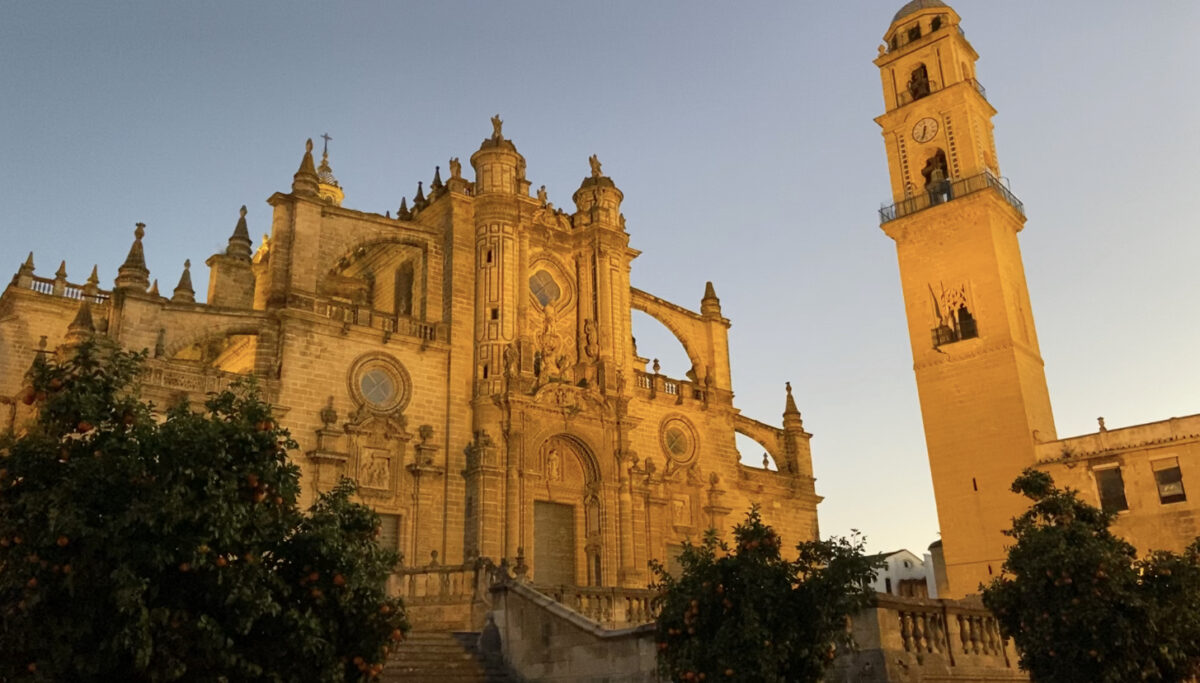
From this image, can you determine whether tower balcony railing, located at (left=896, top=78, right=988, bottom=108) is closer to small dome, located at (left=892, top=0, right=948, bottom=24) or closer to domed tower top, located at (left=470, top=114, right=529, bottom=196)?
small dome, located at (left=892, top=0, right=948, bottom=24)

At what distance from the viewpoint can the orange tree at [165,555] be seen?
7.56m

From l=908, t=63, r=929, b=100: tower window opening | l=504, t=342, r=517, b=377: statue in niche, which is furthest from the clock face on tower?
l=504, t=342, r=517, b=377: statue in niche

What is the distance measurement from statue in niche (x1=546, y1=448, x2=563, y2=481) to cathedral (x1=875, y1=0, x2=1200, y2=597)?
12.0 metres

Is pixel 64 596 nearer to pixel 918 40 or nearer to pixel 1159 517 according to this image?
pixel 1159 517

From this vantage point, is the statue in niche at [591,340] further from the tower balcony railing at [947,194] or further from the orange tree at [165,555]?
the orange tree at [165,555]

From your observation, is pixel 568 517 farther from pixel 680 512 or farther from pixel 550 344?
pixel 550 344

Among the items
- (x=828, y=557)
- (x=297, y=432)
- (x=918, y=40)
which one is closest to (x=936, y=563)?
(x=918, y=40)

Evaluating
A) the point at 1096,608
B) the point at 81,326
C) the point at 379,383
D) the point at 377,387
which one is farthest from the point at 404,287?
the point at 1096,608

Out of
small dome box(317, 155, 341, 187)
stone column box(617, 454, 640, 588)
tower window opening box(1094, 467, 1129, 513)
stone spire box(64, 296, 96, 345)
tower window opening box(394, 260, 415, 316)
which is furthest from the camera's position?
small dome box(317, 155, 341, 187)

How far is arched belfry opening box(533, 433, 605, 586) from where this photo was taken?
91.8 feet

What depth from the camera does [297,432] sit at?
24406mm

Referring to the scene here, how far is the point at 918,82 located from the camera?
37.8 m

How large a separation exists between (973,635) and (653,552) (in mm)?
16551

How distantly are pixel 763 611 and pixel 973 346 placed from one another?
24.3 meters
